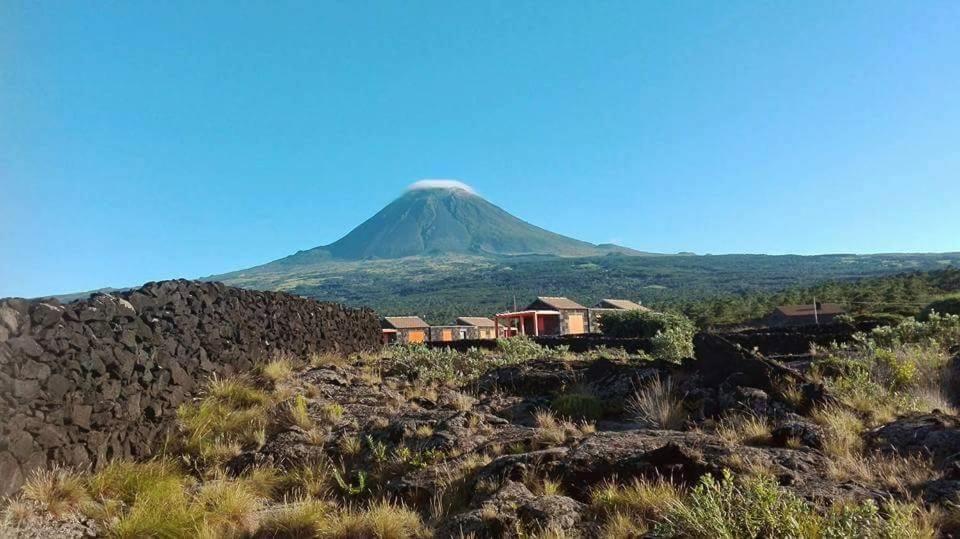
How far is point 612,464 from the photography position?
6.62 m

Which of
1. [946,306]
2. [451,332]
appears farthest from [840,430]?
[451,332]

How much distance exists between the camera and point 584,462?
22.2 feet

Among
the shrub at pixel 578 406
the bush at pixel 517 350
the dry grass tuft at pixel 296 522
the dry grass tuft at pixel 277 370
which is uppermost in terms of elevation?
the dry grass tuft at pixel 277 370

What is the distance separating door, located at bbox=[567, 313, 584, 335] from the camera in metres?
51.3

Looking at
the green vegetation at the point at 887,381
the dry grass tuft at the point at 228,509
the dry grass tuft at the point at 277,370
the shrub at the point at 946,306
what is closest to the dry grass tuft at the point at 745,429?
the green vegetation at the point at 887,381

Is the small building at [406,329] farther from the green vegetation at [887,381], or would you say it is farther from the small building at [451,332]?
the green vegetation at [887,381]

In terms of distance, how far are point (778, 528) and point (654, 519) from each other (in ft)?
4.31

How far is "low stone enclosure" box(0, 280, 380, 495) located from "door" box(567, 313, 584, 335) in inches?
1569

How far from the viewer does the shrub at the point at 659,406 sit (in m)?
8.85

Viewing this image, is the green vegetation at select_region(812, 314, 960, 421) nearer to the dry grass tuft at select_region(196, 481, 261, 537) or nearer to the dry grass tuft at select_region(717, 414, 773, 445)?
the dry grass tuft at select_region(717, 414, 773, 445)

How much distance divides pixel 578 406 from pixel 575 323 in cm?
4214

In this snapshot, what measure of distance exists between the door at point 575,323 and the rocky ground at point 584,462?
3964cm

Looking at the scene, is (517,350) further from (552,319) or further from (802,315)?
(802,315)

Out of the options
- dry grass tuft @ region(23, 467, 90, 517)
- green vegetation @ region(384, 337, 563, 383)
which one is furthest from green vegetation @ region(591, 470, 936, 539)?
green vegetation @ region(384, 337, 563, 383)
